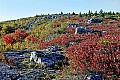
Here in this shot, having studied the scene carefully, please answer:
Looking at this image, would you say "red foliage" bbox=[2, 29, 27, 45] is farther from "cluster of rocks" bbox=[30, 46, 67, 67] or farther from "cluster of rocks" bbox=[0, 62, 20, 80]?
"cluster of rocks" bbox=[0, 62, 20, 80]

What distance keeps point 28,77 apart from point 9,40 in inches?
815

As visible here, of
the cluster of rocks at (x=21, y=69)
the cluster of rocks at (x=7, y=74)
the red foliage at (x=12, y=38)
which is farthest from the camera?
the red foliage at (x=12, y=38)

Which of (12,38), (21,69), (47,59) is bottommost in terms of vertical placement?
(12,38)

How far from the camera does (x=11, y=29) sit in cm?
5525

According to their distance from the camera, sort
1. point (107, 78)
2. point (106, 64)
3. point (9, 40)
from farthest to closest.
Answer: point (9, 40)
point (106, 64)
point (107, 78)

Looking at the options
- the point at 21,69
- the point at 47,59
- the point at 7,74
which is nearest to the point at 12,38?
the point at 47,59

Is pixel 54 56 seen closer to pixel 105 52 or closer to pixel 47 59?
pixel 47 59

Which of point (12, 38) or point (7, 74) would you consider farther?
point (12, 38)

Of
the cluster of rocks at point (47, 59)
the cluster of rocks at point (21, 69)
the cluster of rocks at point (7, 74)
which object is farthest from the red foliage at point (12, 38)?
the cluster of rocks at point (7, 74)

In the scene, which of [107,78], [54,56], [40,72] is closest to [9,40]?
[54,56]

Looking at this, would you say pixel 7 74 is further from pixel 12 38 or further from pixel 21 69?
pixel 12 38

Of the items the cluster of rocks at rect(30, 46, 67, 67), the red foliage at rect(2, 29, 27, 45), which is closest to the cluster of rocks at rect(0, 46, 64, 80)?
the cluster of rocks at rect(30, 46, 67, 67)

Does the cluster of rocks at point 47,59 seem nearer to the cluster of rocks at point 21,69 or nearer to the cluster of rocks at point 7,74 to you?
the cluster of rocks at point 21,69

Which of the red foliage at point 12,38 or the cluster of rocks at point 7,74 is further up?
the cluster of rocks at point 7,74
